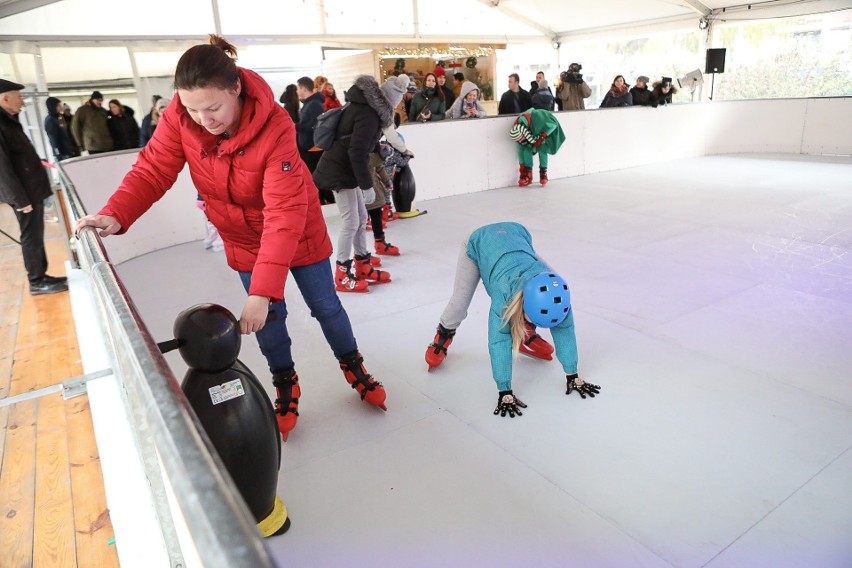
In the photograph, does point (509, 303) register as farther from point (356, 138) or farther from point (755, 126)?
point (755, 126)

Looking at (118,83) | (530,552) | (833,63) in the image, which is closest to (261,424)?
(530,552)

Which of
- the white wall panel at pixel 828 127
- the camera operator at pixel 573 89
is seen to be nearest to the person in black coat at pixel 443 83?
the camera operator at pixel 573 89

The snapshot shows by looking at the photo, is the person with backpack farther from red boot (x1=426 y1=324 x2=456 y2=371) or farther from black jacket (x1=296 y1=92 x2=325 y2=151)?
black jacket (x1=296 y1=92 x2=325 y2=151)

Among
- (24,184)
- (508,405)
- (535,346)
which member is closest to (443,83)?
(24,184)

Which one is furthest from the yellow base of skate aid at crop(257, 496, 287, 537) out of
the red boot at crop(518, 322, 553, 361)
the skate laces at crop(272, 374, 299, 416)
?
the red boot at crop(518, 322, 553, 361)

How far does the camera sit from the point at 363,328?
3.74 metres

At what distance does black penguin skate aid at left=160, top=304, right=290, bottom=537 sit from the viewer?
144 centimetres

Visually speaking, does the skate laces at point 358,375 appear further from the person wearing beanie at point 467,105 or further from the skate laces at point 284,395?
the person wearing beanie at point 467,105

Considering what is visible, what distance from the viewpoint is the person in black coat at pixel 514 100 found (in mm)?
8992

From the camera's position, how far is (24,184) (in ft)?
14.8

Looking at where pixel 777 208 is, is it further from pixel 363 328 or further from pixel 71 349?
pixel 71 349

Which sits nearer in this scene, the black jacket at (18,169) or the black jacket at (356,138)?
the black jacket at (356,138)

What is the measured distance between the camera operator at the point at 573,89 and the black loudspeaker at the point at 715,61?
11.4 feet

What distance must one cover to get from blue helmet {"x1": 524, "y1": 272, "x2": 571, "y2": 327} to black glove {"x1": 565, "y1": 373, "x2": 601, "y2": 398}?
0.50 metres
